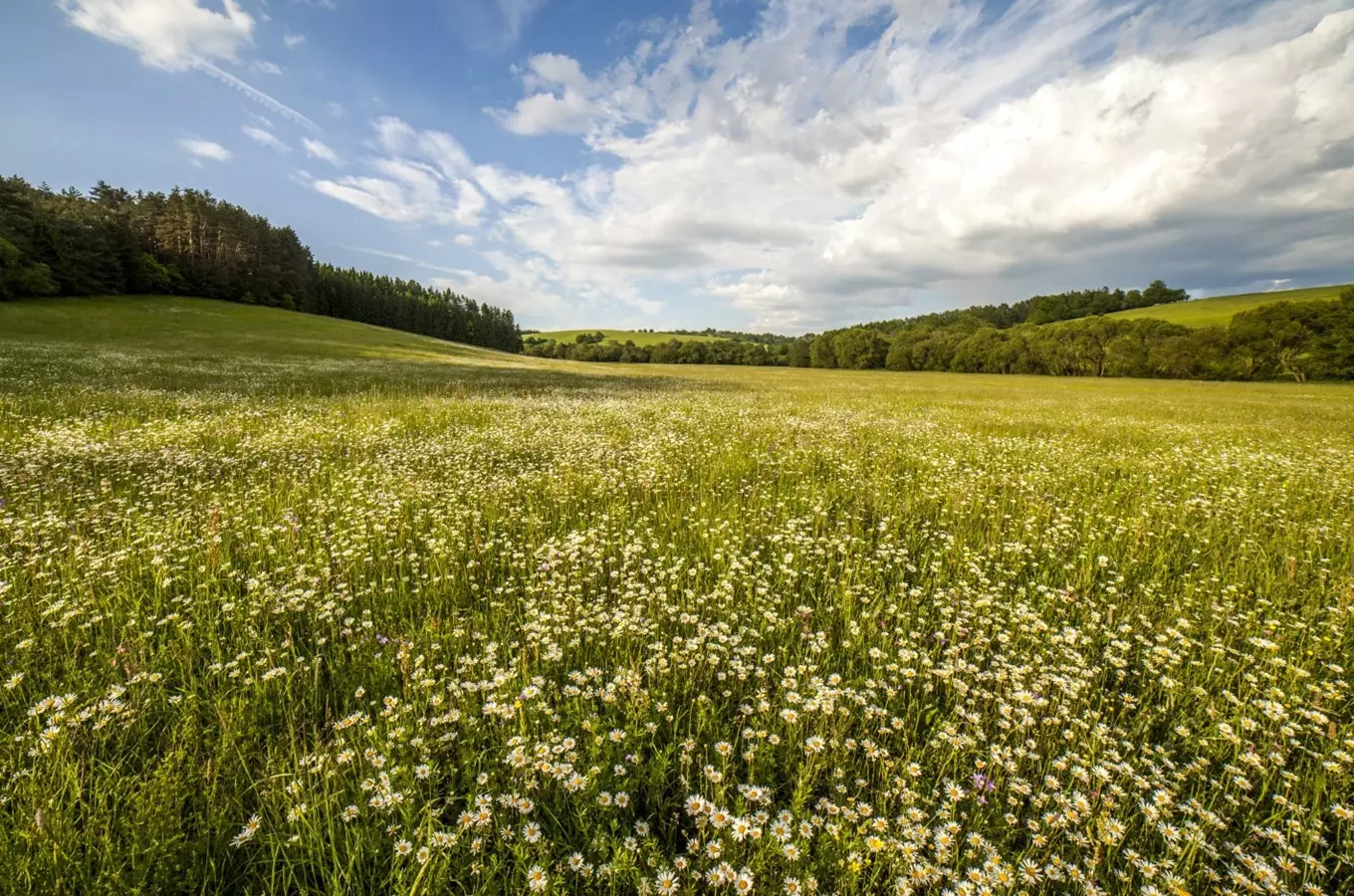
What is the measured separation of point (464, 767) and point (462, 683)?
48 centimetres

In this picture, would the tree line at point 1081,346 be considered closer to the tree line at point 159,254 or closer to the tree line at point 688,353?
the tree line at point 688,353

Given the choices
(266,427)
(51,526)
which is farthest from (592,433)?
(51,526)

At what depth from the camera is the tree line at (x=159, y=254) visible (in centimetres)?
5053

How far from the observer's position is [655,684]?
10.3 ft

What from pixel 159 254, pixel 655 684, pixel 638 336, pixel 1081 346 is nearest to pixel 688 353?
pixel 638 336

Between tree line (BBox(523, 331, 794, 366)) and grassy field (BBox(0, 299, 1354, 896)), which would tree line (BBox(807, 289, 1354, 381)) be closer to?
tree line (BBox(523, 331, 794, 366))

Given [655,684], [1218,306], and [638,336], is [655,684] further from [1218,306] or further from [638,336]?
[638,336]

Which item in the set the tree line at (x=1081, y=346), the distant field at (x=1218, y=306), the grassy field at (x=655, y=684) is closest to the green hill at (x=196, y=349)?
the grassy field at (x=655, y=684)

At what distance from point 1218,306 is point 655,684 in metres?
147

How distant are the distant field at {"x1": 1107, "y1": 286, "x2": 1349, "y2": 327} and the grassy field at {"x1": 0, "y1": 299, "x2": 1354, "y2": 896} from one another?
11655cm

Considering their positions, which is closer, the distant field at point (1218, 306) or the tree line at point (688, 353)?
the distant field at point (1218, 306)

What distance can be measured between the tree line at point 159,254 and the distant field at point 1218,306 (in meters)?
147

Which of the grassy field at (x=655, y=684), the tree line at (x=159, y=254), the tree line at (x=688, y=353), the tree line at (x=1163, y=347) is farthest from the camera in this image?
the tree line at (x=688, y=353)

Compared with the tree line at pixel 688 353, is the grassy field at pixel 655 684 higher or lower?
lower
